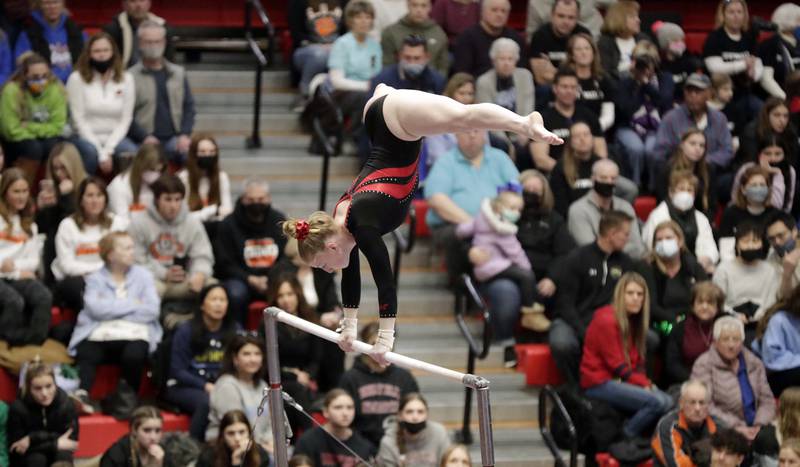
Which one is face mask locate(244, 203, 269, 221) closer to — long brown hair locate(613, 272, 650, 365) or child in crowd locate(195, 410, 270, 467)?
child in crowd locate(195, 410, 270, 467)

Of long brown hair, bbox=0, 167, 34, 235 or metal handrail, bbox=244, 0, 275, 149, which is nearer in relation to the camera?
long brown hair, bbox=0, 167, 34, 235

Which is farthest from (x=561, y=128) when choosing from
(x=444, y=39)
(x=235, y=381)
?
(x=235, y=381)

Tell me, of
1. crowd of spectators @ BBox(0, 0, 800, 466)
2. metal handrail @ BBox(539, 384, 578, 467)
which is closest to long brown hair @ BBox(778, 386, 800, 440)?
crowd of spectators @ BBox(0, 0, 800, 466)

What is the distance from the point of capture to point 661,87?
11.6 meters

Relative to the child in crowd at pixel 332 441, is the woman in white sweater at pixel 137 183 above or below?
above

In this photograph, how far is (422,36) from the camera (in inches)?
438

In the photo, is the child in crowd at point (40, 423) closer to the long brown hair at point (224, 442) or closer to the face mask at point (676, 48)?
the long brown hair at point (224, 442)

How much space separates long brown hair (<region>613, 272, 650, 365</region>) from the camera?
927 cm

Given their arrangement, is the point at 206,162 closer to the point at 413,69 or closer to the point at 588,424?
the point at 413,69

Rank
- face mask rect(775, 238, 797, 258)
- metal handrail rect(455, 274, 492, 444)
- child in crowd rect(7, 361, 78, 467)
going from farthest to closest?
face mask rect(775, 238, 797, 258)
metal handrail rect(455, 274, 492, 444)
child in crowd rect(7, 361, 78, 467)

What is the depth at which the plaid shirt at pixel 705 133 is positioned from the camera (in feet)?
36.4

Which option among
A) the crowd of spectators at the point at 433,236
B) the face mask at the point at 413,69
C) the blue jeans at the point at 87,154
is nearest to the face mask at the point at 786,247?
the crowd of spectators at the point at 433,236

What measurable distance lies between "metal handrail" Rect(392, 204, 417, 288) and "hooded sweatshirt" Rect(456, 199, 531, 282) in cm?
31

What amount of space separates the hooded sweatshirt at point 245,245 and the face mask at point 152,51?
→ 1.46 meters
